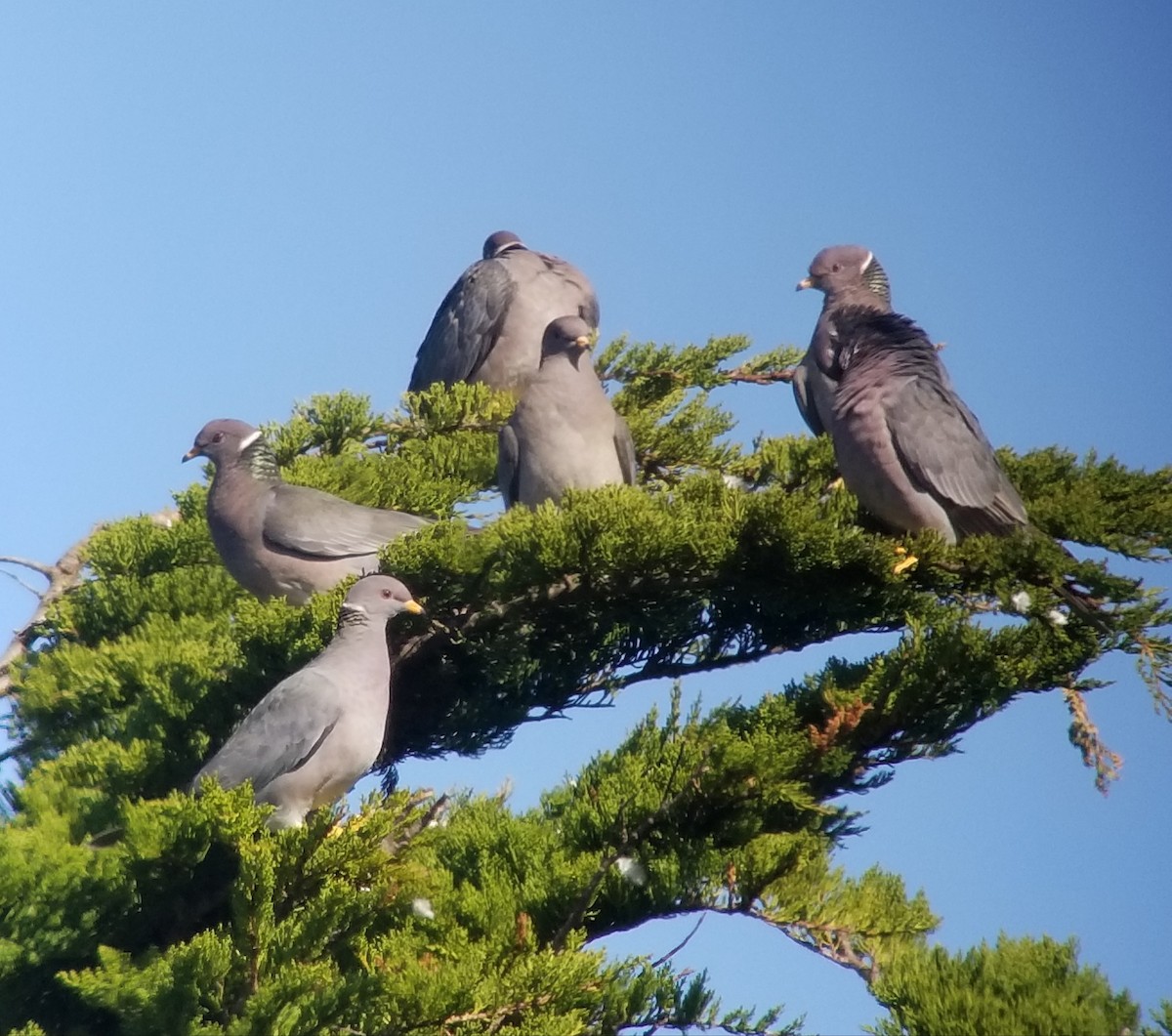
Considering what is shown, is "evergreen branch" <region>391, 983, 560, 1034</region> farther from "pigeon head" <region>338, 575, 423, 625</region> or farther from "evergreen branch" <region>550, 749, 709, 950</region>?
"pigeon head" <region>338, 575, 423, 625</region>

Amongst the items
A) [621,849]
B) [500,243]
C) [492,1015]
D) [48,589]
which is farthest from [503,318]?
[492,1015]

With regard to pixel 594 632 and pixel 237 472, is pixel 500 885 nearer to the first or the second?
pixel 594 632

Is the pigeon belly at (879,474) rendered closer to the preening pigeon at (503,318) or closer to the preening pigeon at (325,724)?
the preening pigeon at (325,724)

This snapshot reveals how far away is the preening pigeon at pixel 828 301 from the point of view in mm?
6998

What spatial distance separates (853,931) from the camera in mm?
5027

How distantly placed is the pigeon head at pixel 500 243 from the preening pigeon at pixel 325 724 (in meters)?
4.84

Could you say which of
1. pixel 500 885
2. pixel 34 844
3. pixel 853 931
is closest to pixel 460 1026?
pixel 500 885

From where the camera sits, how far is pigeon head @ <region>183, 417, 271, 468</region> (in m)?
7.62

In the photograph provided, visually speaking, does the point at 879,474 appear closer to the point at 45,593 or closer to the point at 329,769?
the point at 329,769

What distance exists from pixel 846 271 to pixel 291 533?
278 centimetres

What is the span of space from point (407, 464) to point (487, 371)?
172 centimetres

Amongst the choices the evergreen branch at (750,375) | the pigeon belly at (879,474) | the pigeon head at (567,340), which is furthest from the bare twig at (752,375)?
the pigeon belly at (879,474)

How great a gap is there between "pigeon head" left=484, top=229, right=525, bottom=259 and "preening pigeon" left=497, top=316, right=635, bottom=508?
292 centimetres

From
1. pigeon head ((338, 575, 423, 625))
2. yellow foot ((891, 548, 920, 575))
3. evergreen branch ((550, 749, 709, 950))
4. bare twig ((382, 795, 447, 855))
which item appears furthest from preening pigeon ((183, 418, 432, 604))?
yellow foot ((891, 548, 920, 575))
